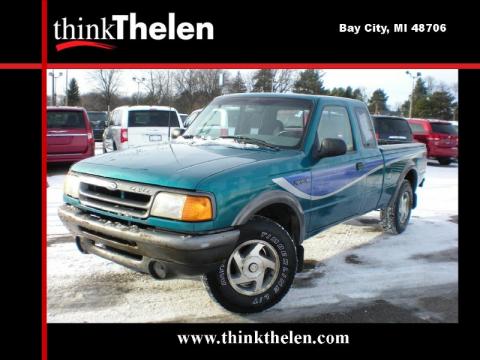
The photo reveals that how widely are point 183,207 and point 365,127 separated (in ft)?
10.0

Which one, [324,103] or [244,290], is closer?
[244,290]

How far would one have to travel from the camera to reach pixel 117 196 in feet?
11.3

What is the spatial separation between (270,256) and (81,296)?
171 centimetres

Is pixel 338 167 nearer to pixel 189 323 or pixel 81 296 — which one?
pixel 189 323

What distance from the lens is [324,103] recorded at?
15.0 feet

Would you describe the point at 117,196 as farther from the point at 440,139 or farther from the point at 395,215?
the point at 440,139

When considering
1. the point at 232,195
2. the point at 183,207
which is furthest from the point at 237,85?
the point at 183,207

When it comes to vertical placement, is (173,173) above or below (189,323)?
above

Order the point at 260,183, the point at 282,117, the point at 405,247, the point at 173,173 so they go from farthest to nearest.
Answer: the point at 405,247, the point at 282,117, the point at 260,183, the point at 173,173

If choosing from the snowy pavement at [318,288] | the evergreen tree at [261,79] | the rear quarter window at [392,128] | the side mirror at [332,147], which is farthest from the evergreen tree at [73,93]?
the side mirror at [332,147]

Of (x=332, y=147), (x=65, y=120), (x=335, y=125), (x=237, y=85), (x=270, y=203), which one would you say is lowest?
(x=270, y=203)

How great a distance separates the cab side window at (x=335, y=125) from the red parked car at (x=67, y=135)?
7.97m

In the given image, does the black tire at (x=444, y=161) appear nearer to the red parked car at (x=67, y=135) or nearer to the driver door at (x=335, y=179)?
the red parked car at (x=67, y=135)

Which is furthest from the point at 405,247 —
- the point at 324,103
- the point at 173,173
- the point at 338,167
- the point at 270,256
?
the point at 173,173
